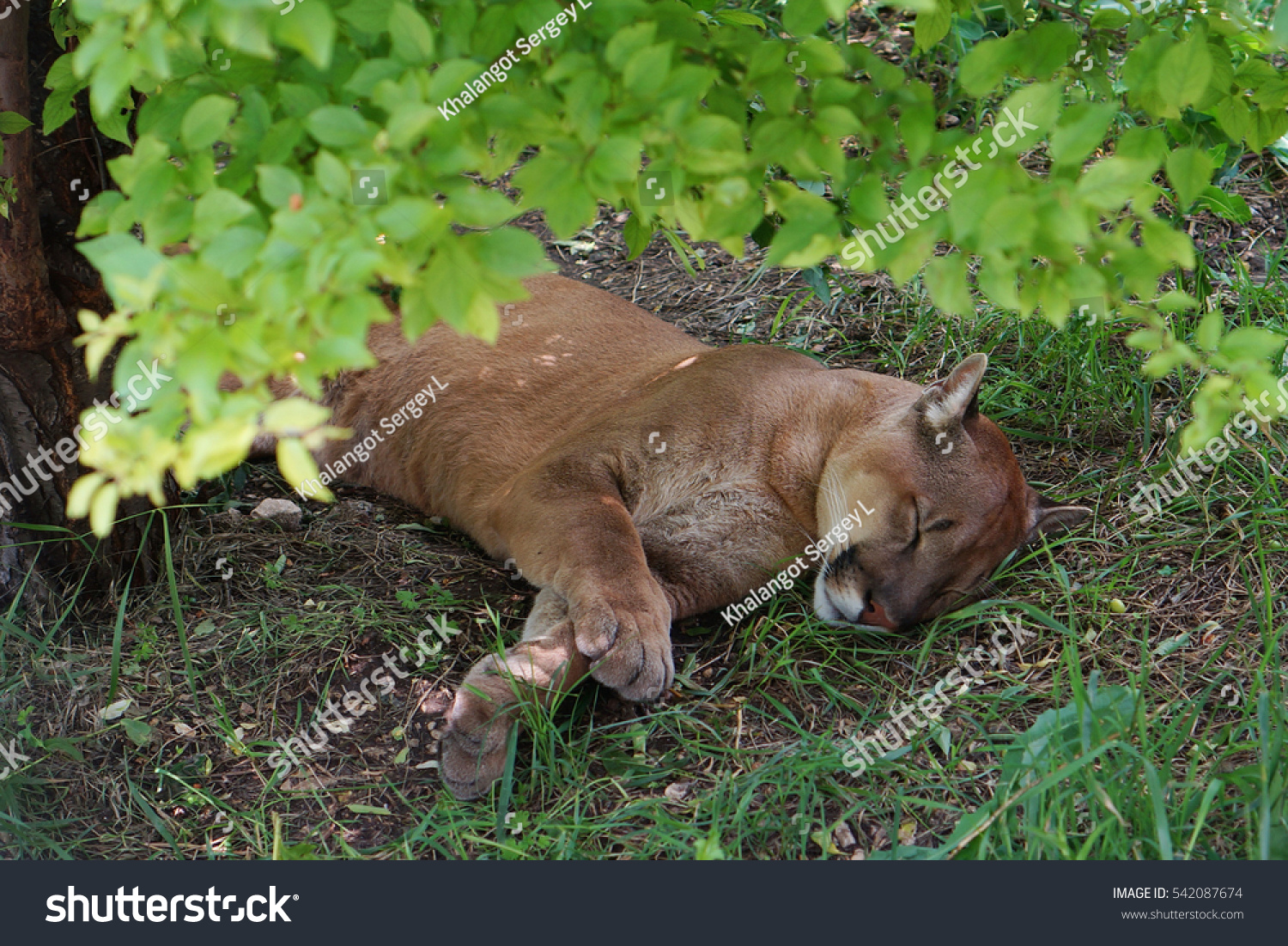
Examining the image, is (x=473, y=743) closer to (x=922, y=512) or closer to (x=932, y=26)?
(x=922, y=512)

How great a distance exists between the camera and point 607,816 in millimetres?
2811

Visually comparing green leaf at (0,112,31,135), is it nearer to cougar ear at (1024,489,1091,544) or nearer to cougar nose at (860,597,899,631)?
cougar nose at (860,597,899,631)

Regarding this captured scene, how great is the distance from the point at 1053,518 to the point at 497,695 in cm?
204

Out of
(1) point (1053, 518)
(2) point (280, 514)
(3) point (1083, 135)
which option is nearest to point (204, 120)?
(3) point (1083, 135)

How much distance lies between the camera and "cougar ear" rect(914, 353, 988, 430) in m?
3.57

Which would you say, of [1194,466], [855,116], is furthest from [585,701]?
[1194,466]

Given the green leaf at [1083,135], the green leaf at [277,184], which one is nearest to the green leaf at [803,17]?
the green leaf at [1083,135]

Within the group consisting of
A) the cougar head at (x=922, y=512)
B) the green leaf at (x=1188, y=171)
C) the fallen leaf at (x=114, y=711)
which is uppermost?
the green leaf at (x=1188, y=171)

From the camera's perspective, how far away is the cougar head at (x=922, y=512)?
A: 11.4ft

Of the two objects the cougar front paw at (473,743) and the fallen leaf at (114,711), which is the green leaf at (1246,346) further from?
the fallen leaf at (114,711)

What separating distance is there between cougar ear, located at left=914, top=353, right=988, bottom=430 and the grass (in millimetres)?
552

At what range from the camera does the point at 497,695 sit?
3.05 meters

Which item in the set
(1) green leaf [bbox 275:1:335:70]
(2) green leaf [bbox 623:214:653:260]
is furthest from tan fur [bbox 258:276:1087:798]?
(1) green leaf [bbox 275:1:335:70]

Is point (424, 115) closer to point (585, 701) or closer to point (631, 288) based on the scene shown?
point (585, 701)
